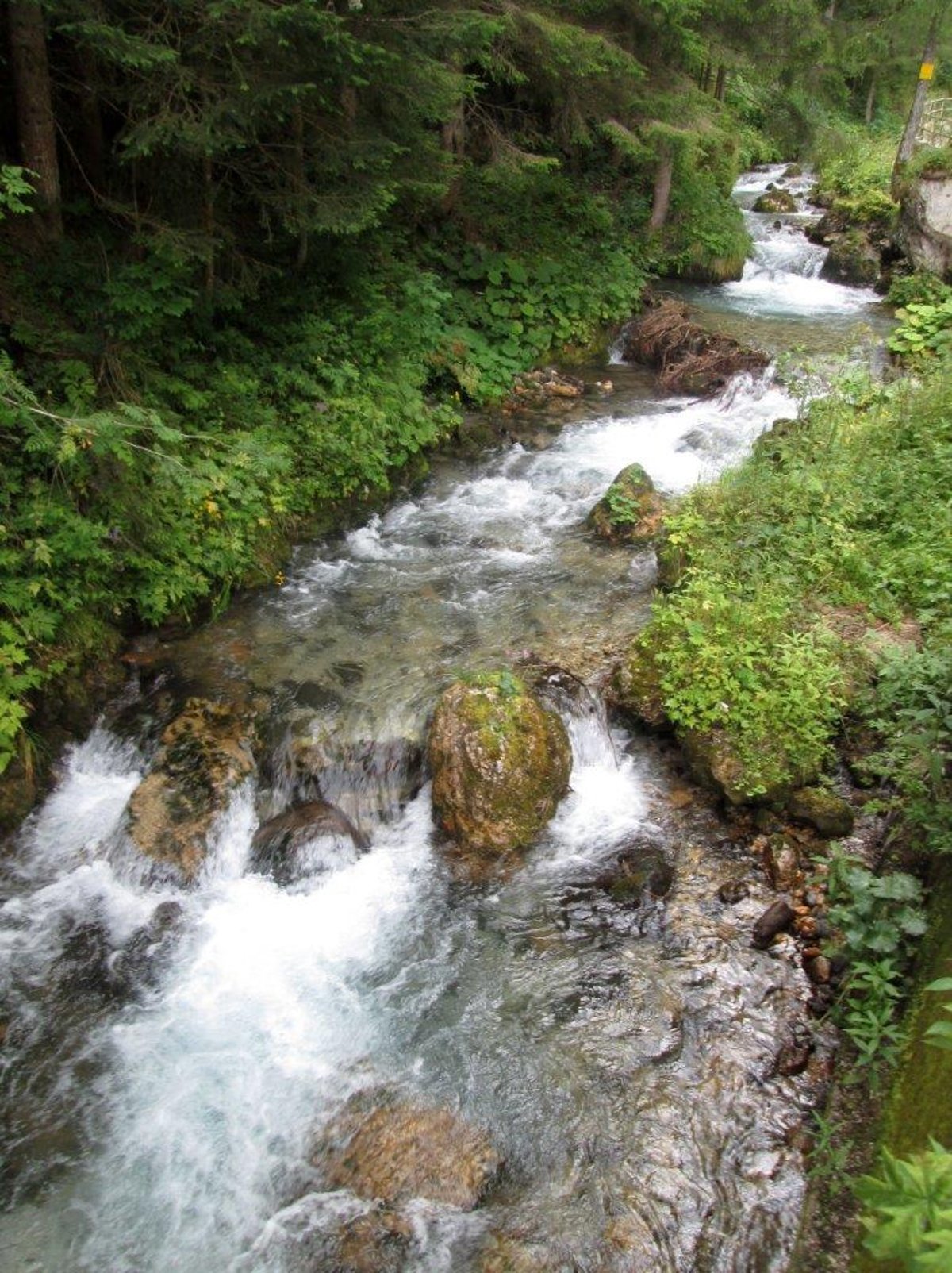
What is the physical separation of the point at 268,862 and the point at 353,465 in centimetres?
478

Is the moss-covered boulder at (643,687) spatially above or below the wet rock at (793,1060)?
above

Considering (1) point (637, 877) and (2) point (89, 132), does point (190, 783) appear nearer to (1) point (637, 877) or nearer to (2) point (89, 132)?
(1) point (637, 877)

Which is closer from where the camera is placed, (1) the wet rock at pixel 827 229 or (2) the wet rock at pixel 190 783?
(2) the wet rock at pixel 190 783

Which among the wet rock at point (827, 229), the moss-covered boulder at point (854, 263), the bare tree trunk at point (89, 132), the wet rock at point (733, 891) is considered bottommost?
the wet rock at point (733, 891)

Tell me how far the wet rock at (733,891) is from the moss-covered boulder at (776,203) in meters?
21.5

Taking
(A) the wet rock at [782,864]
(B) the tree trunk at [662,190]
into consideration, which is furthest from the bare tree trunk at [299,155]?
(B) the tree trunk at [662,190]

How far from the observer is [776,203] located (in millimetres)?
→ 22188

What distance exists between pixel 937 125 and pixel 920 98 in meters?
0.83

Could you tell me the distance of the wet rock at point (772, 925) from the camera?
17.7ft

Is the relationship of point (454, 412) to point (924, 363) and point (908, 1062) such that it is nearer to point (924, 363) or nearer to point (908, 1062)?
point (924, 363)

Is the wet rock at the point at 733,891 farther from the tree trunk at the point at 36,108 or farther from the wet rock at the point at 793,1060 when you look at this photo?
the tree trunk at the point at 36,108

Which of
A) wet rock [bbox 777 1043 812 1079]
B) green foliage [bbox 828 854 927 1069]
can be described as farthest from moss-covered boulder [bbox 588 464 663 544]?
wet rock [bbox 777 1043 812 1079]

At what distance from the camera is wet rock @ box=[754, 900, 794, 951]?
5406 mm

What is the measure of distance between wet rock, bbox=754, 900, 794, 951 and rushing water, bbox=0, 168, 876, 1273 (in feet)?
0.32
